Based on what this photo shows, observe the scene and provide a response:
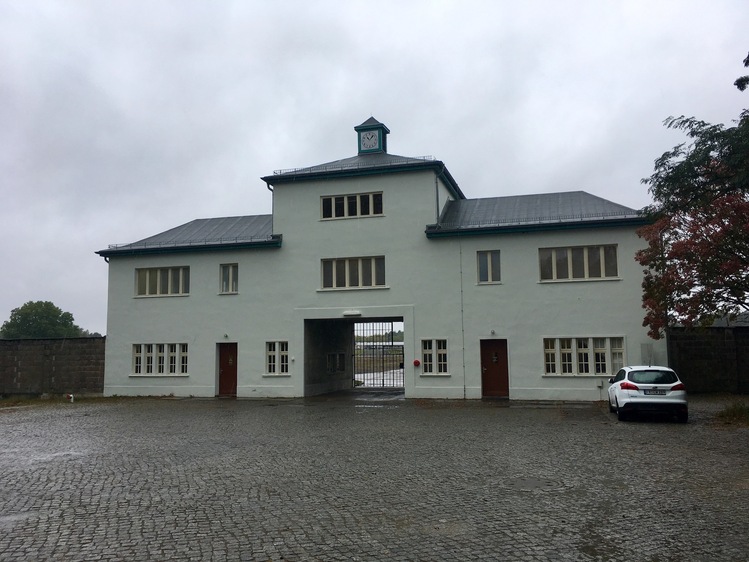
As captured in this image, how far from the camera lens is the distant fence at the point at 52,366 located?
1155 inches

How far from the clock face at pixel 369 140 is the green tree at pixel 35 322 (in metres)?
69.8

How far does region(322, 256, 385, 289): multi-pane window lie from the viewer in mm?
26422

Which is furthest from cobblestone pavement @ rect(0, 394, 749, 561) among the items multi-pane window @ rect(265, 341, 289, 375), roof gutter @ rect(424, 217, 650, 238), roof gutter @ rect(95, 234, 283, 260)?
roof gutter @ rect(95, 234, 283, 260)

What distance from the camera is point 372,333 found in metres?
31.7

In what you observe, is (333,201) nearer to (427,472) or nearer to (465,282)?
(465,282)

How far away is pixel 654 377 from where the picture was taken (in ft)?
55.6

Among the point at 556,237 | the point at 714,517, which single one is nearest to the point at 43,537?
the point at 714,517

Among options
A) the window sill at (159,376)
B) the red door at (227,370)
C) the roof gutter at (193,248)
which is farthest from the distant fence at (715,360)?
the window sill at (159,376)

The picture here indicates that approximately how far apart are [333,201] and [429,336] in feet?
22.4

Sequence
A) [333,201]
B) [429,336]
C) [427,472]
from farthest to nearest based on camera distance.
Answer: [333,201] < [429,336] < [427,472]

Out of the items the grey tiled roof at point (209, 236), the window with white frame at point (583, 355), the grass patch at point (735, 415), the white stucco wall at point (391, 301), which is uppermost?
the grey tiled roof at point (209, 236)

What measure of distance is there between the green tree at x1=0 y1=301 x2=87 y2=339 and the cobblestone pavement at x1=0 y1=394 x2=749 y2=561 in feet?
252

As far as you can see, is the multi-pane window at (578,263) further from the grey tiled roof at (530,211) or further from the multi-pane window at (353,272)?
the multi-pane window at (353,272)

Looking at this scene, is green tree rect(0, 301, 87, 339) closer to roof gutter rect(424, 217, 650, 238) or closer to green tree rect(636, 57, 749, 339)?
roof gutter rect(424, 217, 650, 238)
